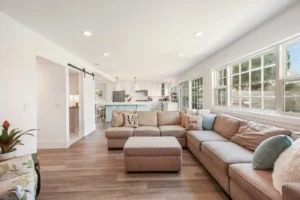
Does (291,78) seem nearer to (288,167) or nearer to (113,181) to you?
(288,167)

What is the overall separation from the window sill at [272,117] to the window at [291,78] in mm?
139

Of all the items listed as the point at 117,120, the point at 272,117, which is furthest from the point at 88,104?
the point at 272,117

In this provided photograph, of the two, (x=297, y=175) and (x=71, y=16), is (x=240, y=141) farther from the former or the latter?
(x=71, y=16)

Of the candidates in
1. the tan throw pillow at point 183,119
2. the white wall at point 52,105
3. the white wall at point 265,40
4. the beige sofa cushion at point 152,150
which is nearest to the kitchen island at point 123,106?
the tan throw pillow at point 183,119

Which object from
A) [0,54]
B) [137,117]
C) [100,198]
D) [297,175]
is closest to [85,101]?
[137,117]

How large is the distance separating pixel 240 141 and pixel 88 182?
2.40 m

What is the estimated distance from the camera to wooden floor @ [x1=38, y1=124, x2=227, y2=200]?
2062 millimetres

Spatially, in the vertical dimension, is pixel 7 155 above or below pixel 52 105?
below

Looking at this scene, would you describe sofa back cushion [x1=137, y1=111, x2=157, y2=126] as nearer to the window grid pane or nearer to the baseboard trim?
the baseboard trim

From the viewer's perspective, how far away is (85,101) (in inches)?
207

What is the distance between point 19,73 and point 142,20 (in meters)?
2.07

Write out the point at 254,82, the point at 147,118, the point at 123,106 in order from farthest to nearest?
the point at 123,106
the point at 147,118
the point at 254,82

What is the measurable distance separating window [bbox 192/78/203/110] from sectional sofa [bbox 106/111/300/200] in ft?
6.45

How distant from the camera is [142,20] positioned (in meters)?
2.47
